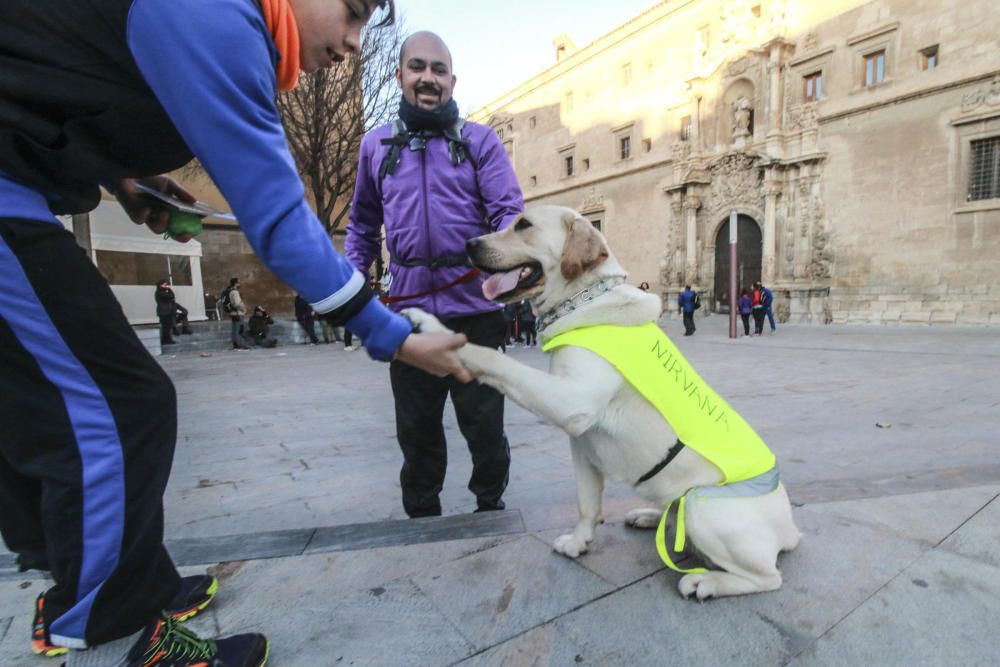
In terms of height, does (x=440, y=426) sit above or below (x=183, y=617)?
above

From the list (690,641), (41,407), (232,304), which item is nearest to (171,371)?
(232,304)

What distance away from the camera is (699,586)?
5.45 ft

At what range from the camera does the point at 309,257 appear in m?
1.26

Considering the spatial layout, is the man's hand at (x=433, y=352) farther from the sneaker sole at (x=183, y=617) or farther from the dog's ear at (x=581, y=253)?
the sneaker sole at (x=183, y=617)

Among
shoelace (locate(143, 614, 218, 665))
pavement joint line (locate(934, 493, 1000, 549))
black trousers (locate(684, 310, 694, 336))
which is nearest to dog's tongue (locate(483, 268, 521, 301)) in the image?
shoelace (locate(143, 614, 218, 665))

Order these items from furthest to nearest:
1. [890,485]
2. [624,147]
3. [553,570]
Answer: [624,147] → [890,485] → [553,570]

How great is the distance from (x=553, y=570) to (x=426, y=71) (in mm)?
2250

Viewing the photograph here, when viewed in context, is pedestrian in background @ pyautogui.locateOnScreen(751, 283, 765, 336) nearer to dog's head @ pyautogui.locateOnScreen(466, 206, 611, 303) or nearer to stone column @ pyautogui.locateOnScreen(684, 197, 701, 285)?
stone column @ pyautogui.locateOnScreen(684, 197, 701, 285)

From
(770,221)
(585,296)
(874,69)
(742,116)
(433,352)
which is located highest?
(874,69)

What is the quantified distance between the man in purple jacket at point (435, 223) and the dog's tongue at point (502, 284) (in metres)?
0.35

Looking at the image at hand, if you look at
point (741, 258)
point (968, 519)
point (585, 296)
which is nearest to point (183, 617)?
point (585, 296)

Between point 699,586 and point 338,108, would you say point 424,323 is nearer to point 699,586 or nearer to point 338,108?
point 699,586

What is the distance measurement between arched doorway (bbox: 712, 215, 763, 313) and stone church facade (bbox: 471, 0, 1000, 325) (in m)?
0.08

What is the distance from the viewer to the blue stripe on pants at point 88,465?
115cm
